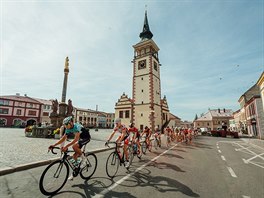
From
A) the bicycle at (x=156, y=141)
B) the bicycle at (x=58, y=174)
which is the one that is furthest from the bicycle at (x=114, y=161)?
the bicycle at (x=156, y=141)

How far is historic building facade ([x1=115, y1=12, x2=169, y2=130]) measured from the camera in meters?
30.6

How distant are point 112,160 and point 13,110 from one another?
57.9 m

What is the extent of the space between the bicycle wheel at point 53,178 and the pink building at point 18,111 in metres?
56.7

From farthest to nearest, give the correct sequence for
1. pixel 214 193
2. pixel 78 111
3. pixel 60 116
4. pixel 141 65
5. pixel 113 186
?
pixel 78 111, pixel 141 65, pixel 60 116, pixel 113 186, pixel 214 193

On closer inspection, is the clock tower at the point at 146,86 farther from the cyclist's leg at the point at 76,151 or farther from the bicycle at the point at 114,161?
the cyclist's leg at the point at 76,151

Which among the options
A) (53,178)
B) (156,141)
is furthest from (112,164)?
(156,141)

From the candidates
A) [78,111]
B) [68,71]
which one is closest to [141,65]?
[68,71]

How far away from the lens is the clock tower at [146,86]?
30500 millimetres

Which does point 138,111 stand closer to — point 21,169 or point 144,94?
point 144,94

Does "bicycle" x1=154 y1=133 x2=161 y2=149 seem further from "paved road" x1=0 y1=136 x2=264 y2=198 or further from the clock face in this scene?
the clock face

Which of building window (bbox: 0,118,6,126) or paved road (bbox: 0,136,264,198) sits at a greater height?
building window (bbox: 0,118,6,126)

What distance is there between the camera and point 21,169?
5230mm

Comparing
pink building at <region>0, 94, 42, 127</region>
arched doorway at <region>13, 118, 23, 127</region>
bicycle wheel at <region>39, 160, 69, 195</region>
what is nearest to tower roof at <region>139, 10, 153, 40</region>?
bicycle wheel at <region>39, 160, 69, 195</region>

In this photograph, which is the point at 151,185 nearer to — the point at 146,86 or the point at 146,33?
the point at 146,86
